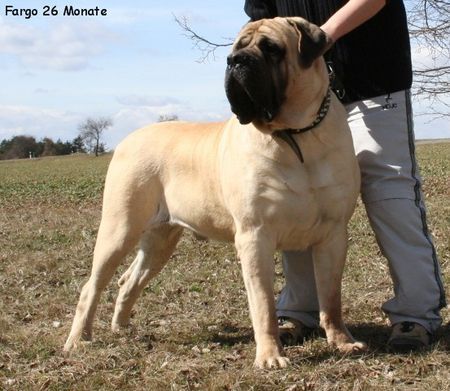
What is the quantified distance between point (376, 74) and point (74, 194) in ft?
43.3

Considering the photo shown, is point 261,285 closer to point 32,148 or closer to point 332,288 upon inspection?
point 332,288

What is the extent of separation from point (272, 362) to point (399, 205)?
1.12 meters

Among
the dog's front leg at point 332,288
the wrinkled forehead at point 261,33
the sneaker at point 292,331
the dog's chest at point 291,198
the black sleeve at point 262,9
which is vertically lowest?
the sneaker at point 292,331

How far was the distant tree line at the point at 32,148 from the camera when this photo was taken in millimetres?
76500

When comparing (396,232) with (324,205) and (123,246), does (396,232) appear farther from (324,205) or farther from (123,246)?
(123,246)

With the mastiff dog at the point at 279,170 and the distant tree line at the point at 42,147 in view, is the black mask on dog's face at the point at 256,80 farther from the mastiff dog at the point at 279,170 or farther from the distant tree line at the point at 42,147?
the distant tree line at the point at 42,147

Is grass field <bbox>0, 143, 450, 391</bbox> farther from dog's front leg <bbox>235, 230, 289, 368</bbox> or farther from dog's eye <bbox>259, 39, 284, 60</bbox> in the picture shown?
dog's eye <bbox>259, 39, 284, 60</bbox>

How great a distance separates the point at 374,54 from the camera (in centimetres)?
400

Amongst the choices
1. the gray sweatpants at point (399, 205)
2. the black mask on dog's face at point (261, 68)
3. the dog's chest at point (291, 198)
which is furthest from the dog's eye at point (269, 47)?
the gray sweatpants at point (399, 205)

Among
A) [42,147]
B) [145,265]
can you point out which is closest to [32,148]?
[42,147]

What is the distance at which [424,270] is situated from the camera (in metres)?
3.92

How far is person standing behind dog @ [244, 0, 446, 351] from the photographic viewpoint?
3.92 m

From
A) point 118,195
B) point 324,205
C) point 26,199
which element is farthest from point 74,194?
point 324,205

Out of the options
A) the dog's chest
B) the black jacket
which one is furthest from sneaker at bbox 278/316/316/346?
the black jacket
